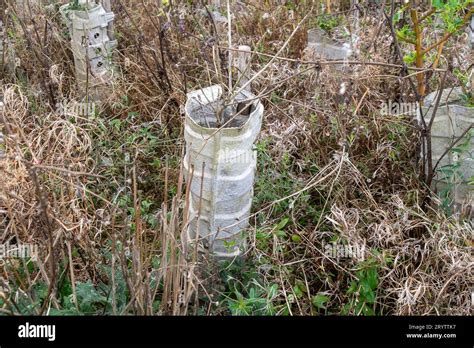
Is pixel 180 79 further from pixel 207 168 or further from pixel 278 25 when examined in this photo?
pixel 207 168

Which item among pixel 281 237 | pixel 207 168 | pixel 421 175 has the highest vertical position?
pixel 207 168

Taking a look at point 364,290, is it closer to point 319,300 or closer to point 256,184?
point 319,300

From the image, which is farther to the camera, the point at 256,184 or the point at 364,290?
the point at 256,184

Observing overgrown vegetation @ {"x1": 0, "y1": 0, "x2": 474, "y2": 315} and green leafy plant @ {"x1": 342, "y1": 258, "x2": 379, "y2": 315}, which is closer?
overgrown vegetation @ {"x1": 0, "y1": 0, "x2": 474, "y2": 315}

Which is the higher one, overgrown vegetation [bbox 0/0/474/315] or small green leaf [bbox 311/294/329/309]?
overgrown vegetation [bbox 0/0/474/315]

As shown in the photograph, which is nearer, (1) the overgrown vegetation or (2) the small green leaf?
(1) the overgrown vegetation

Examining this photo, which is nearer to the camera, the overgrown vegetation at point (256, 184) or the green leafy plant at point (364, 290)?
the overgrown vegetation at point (256, 184)

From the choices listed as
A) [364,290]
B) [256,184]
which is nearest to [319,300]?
[364,290]

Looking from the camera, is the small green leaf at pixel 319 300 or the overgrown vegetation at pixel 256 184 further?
the small green leaf at pixel 319 300

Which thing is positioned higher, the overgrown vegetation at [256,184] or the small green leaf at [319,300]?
the overgrown vegetation at [256,184]

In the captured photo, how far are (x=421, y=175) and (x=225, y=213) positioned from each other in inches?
40.8

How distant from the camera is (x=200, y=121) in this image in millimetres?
2604

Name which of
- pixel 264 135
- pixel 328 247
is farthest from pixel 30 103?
pixel 328 247

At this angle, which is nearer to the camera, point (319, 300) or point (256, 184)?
point (319, 300)
